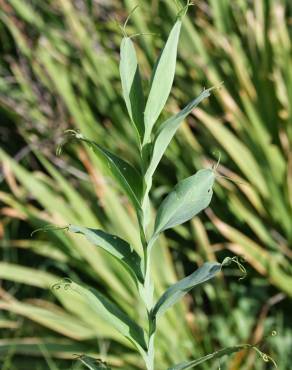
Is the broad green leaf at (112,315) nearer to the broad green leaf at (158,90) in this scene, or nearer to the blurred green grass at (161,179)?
the broad green leaf at (158,90)

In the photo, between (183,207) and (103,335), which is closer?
(183,207)

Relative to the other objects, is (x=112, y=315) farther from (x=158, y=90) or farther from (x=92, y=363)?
(x=158, y=90)

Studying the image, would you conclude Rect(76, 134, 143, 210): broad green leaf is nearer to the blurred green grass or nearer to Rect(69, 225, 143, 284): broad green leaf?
Rect(69, 225, 143, 284): broad green leaf

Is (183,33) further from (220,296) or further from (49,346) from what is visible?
(49,346)

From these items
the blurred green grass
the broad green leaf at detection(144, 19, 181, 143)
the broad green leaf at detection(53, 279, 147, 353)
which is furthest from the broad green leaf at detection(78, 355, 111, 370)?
the blurred green grass

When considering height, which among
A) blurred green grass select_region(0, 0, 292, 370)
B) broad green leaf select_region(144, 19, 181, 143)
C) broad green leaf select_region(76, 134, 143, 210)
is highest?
blurred green grass select_region(0, 0, 292, 370)

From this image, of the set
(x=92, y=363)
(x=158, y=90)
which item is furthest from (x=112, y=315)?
(x=158, y=90)

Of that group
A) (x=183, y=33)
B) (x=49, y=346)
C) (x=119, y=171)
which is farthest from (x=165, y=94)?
(x=183, y=33)
